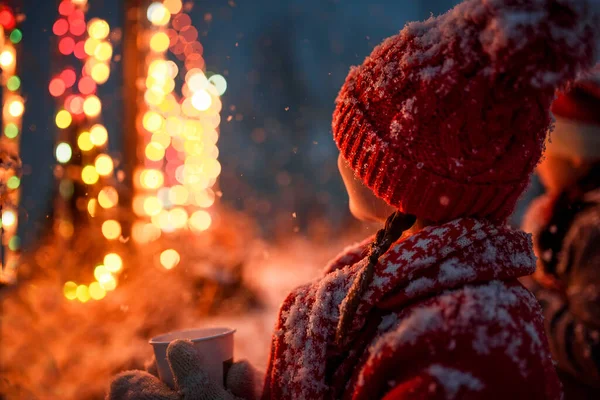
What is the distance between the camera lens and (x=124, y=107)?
374 cm

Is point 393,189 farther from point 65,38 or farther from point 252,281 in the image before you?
point 252,281

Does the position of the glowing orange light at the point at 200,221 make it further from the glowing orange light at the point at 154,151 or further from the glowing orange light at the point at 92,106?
the glowing orange light at the point at 92,106

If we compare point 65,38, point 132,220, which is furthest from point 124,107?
point 132,220

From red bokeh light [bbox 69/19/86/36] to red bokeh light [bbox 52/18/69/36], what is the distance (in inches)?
1.3

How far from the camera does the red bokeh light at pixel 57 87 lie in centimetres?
315

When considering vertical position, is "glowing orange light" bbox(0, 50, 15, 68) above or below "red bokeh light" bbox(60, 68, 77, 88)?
below

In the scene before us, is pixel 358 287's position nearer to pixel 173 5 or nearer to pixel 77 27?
pixel 77 27

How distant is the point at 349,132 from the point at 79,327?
103 inches

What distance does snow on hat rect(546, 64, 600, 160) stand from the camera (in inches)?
90.0

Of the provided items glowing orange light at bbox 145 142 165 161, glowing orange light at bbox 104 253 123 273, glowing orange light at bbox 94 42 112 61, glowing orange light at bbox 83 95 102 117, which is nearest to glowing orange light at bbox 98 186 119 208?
glowing orange light at bbox 104 253 123 273

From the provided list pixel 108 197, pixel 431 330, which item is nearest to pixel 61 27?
pixel 108 197

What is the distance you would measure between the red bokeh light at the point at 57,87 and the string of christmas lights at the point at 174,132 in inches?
27.4

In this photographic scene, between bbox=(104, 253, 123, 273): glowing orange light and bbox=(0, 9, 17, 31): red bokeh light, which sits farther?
bbox=(104, 253, 123, 273): glowing orange light

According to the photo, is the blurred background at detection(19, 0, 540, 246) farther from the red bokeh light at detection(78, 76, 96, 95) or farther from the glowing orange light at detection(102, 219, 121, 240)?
the glowing orange light at detection(102, 219, 121, 240)
